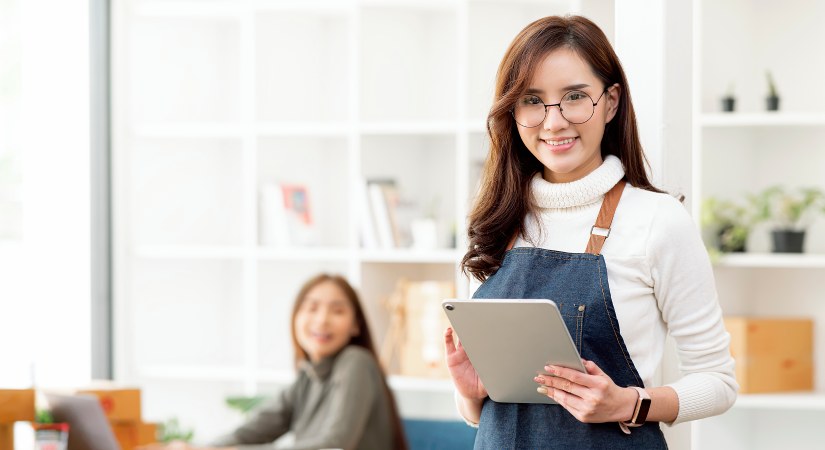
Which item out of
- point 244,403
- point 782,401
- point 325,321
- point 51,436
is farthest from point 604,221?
point 244,403

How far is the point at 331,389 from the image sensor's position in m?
3.56

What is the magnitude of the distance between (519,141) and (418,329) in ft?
7.21

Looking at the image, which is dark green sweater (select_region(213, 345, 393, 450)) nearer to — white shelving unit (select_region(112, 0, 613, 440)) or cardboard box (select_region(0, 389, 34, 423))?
white shelving unit (select_region(112, 0, 613, 440))

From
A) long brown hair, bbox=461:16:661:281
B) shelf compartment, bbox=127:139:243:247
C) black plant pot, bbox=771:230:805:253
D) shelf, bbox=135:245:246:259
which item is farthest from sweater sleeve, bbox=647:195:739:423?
shelf compartment, bbox=127:139:243:247

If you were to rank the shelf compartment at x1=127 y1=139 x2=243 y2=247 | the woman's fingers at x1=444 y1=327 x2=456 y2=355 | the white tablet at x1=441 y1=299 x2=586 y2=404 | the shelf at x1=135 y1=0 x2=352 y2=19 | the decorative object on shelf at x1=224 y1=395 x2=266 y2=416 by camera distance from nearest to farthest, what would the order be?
1. the white tablet at x1=441 y1=299 x2=586 y2=404
2. the woman's fingers at x1=444 y1=327 x2=456 y2=355
3. the decorative object on shelf at x1=224 y1=395 x2=266 y2=416
4. the shelf at x1=135 y1=0 x2=352 y2=19
5. the shelf compartment at x1=127 y1=139 x2=243 y2=247

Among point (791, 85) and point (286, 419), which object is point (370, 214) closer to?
point (286, 419)

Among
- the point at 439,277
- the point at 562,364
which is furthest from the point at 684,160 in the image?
the point at 439,277

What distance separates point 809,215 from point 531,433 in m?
2.46

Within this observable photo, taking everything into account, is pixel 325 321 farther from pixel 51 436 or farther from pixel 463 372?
pixel 463 372

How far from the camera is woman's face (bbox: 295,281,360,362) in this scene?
359 cm

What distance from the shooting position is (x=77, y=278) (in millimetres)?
4152

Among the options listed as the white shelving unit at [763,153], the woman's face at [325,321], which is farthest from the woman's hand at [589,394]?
the white shelving unit at [763,153]

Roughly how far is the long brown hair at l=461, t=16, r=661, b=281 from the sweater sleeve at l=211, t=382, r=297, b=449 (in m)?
2.02

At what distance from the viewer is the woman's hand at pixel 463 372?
1732 millimetres
